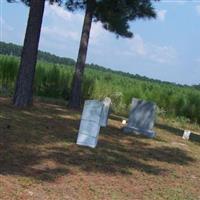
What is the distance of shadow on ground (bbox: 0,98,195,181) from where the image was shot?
27.6 feet

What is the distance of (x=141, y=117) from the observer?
14.9 m

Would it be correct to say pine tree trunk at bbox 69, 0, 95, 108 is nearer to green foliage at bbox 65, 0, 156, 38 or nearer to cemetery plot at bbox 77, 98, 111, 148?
green foliage at bbox 65, 0, 156, 38

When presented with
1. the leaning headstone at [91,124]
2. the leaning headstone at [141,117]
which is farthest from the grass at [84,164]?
the leaning headstone at [141,117]

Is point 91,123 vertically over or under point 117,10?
under

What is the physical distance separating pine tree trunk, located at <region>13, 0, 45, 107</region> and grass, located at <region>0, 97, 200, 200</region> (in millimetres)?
1091

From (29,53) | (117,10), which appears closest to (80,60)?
(117,10)

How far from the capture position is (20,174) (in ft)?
25.2

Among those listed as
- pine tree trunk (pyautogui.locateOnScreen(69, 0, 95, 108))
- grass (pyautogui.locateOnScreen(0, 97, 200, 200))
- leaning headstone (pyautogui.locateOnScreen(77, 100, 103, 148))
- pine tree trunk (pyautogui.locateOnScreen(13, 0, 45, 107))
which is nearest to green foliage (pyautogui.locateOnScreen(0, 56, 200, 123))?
pine tree trunk (pyautogui.locateOnScreen(69, 0, 95, 108))

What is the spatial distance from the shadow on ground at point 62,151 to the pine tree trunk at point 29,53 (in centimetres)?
62

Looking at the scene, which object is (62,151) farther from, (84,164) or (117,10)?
(117,10)

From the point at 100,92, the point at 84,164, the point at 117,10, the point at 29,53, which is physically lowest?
the point at 84,164

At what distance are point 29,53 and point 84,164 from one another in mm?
6216

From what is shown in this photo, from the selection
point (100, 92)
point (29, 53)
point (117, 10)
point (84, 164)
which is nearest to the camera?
point (84, 164)

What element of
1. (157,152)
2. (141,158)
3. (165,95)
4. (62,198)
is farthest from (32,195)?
(165,95)
